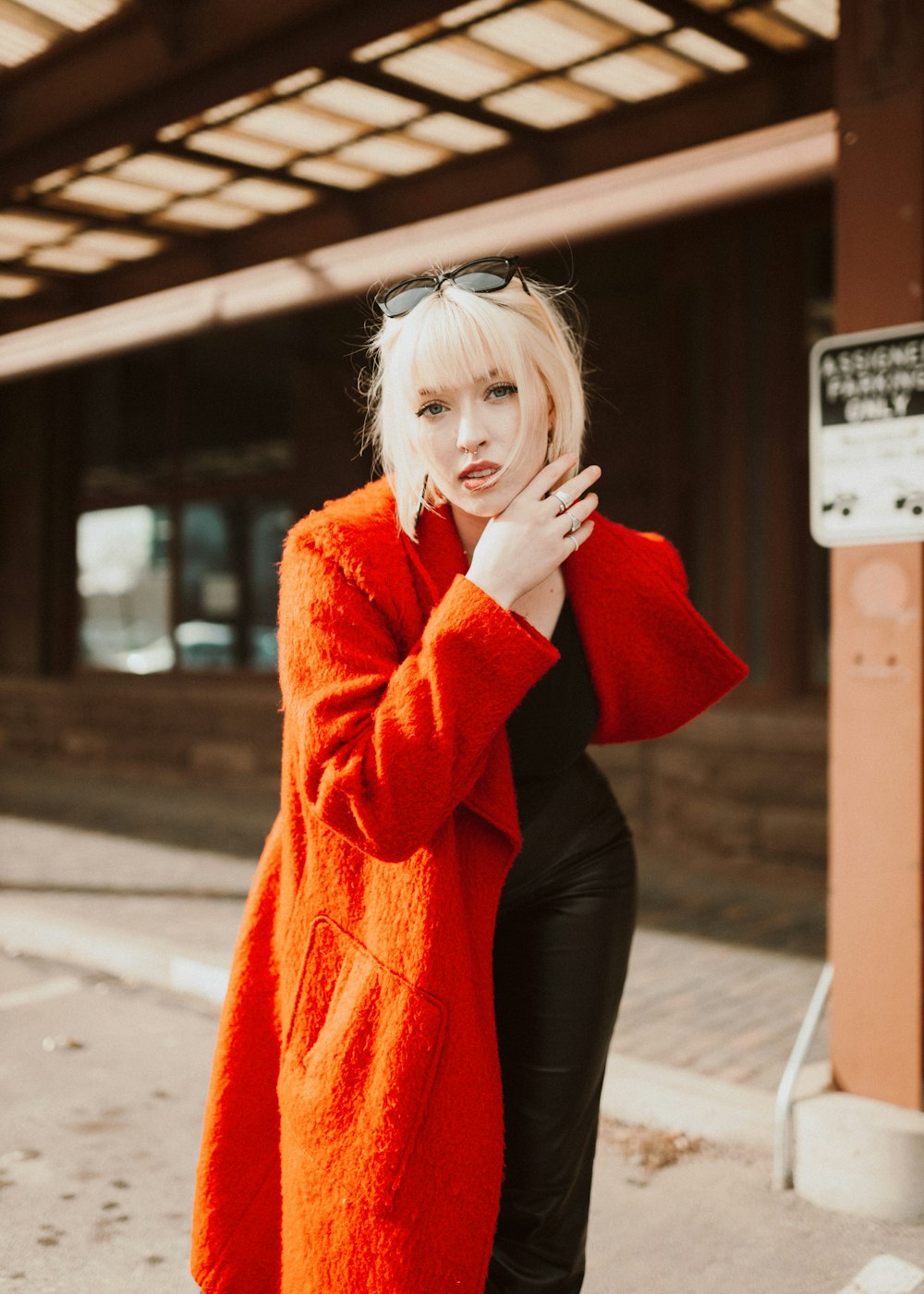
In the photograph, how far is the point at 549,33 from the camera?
16.8 feet

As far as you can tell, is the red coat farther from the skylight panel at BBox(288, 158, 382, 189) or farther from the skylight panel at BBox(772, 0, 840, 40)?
the skylight panel at BBox(288, 158, 382, 189)

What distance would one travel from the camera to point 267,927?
184cm

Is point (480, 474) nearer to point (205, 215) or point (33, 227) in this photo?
point (205, 215)

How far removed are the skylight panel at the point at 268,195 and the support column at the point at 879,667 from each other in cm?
433

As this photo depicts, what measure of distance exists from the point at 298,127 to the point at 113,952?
4.11 meters

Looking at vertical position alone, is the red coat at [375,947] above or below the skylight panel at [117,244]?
below

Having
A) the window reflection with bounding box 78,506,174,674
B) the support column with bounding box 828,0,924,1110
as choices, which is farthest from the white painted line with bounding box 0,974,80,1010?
the window reflection with bounding box 78,506,174,674

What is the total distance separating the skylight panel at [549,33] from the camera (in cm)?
494

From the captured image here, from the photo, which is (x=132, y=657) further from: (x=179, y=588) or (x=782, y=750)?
(x=782, y=750)

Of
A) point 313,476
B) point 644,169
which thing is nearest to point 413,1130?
point 644,169

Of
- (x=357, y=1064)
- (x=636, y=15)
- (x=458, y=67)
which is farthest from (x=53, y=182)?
(x=357, y=1064)

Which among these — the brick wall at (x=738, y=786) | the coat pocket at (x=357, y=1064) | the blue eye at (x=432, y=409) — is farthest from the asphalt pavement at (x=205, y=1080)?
the blue eye at (x=432, y=409)

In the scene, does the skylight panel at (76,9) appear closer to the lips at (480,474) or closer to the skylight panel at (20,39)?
the skylight panel at (20,39)

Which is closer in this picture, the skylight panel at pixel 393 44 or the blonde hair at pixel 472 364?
the blonde hair at pixel 472 364
